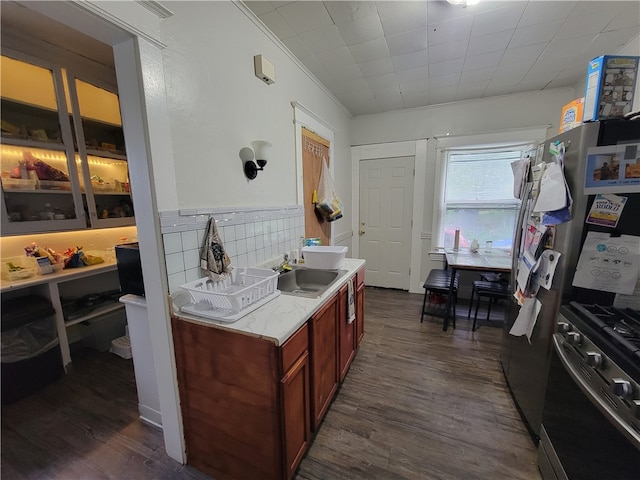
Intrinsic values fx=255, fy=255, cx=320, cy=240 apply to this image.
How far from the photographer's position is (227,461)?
4.21 feet

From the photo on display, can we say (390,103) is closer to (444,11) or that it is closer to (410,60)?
(410,60)

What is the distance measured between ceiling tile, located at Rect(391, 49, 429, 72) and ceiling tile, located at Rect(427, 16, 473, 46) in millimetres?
168

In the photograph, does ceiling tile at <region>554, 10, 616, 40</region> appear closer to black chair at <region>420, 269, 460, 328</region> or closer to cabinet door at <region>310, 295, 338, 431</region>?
black chair at <region>420, 269, 460, 328</region>

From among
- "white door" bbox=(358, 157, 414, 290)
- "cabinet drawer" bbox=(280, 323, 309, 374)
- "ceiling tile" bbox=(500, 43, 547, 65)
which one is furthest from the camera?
"white door" bbox=(358, 157, 414, 290)

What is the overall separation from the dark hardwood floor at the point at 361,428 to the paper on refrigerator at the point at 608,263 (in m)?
1.06

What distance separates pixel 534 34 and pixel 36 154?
158 inches

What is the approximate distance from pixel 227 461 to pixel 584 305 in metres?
1.88

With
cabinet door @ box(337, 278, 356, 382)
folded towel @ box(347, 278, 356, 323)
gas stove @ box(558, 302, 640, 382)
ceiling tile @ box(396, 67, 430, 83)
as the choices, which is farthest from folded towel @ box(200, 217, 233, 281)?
ceiling tile @ box(396, 67, 430, 83)

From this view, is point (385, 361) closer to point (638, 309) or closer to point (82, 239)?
point (638, 309)

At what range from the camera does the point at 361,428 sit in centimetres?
163

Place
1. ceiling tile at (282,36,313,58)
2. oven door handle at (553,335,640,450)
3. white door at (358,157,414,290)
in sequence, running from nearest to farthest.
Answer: oven door handle at (553,335,640,450)
ceiling tile at (282,36,313,58)
white door at (358,157,414,290)

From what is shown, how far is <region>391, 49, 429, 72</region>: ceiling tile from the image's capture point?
225 centimetres

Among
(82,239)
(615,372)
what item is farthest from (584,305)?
(82,239)

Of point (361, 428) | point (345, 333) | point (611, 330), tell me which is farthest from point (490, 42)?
point (361, 428)
